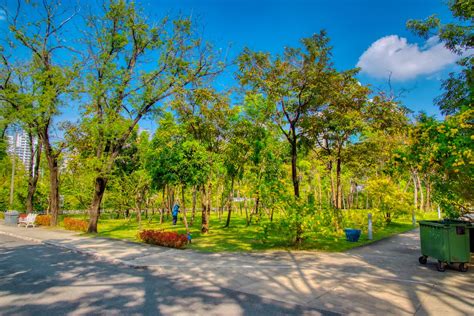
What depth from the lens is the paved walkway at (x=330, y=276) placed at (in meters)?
5.84

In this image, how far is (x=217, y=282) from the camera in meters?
7.38

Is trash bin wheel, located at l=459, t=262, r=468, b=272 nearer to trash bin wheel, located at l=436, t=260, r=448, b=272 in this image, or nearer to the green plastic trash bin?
the green plastic trash bin

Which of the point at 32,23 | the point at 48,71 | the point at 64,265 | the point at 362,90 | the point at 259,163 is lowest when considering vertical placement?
the point at 64,265

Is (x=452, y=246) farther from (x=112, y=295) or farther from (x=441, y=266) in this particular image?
(x=112, y=295)

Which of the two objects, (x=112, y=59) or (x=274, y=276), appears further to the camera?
(x=112, y=59)

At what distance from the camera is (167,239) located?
490 inches

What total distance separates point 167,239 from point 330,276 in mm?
7085

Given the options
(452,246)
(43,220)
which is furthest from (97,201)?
(452,246)

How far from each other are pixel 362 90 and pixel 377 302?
12064mm

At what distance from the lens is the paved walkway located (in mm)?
5844

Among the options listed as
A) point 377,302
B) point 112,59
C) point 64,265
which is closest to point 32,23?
point 112,59

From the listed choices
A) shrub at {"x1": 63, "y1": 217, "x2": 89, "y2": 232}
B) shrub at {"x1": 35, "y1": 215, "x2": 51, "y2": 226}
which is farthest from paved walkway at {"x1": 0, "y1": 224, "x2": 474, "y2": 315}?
shrub at {"x1": 35, "y1": 215, "x2": 51, "y2": 226}

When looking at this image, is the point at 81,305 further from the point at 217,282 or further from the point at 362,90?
the point at 362,90

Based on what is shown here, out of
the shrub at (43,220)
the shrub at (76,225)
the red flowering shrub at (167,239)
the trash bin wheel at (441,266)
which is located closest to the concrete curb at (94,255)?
the red flowering shrub at (167,239)
